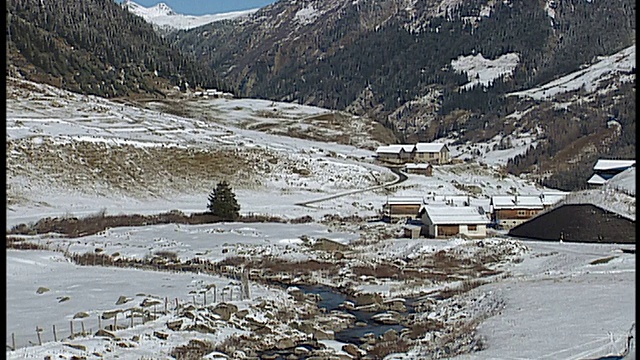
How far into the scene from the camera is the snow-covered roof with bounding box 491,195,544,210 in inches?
2532

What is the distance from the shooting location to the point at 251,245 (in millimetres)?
48812

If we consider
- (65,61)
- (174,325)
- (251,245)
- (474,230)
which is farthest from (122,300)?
(65,61)

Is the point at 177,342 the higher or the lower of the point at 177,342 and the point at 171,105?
the lower

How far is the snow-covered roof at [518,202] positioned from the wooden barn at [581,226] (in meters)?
7.57

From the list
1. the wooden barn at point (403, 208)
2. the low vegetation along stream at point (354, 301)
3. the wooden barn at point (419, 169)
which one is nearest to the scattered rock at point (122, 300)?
the low vegetation along stream at point (354, 301)

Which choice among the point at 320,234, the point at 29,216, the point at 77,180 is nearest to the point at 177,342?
the point at 320,234

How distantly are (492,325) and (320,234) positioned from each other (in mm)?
31394

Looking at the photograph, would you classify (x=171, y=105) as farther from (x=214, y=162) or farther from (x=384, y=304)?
(x=384, y=304)

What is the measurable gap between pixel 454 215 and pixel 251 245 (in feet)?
54.3

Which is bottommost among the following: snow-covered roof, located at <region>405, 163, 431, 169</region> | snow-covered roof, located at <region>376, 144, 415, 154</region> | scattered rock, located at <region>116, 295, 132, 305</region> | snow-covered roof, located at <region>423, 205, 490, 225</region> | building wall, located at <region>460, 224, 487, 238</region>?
scattered rock, located at <region>116, 295, 132, 305</region>

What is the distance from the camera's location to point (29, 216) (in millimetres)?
62500

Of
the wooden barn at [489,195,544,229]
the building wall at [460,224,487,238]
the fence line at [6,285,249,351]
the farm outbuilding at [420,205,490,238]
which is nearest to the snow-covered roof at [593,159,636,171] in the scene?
the wooden barn at [489,195,544,229]

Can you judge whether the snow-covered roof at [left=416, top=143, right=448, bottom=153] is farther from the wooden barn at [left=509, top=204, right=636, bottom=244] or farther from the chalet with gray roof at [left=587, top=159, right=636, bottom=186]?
the wooden barn at [left=509, top=204, right=636, bottom=244]

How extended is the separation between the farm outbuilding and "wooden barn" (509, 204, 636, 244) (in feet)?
15.0
